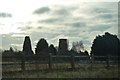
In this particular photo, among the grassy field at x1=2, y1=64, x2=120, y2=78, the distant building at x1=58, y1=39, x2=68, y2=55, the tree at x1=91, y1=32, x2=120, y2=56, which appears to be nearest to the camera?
the grassy field at x1=2, y1=64, x2=120, y2=78

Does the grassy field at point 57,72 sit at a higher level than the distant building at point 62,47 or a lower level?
lower

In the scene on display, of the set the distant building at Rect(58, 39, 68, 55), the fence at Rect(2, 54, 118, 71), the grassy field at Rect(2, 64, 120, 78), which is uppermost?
the distant building at Rect(58, 39, 68, 55)

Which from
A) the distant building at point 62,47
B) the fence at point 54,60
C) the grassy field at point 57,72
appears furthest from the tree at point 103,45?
the grassy field at point 57,72

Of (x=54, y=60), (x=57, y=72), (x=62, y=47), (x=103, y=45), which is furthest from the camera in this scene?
(x=103, y=45)

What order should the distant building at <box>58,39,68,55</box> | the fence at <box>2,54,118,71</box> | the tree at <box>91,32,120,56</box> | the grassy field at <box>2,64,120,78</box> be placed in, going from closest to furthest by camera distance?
the grassy field at <box>2,64,120,78</box>
the fence at <box>2,54,118,71</box>
the distant building at <box>58,39,68,55</box>
the tree at <box>91,32,120,56</box>

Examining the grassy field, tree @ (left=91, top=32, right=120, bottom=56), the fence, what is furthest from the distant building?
the grassy field

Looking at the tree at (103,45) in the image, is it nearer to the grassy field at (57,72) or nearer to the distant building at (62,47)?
the distant building at (62,47)

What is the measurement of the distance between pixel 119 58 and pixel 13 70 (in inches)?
331

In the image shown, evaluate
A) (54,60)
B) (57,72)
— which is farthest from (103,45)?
(57,72)

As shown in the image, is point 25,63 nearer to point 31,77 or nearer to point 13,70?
point 13,70

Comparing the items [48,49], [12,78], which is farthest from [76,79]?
[48,49]

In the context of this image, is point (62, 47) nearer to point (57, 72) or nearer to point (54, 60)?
point (54, 60)

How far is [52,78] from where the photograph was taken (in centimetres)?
1138

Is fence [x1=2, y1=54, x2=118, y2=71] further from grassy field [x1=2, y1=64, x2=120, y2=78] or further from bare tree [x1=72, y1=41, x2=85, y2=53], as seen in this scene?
bare tree [x1=72, y1=41, x2=85, y2=53]
